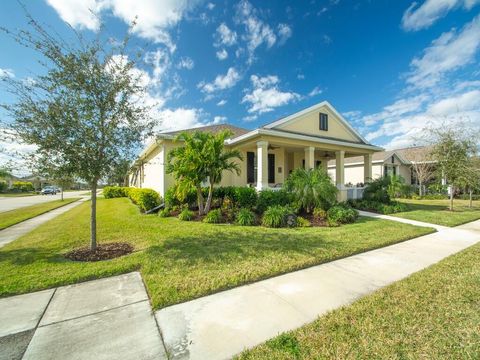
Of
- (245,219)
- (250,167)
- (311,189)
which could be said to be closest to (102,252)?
(245,219)

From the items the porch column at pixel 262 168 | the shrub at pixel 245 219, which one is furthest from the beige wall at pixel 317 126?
the shrub at pixel 245 219

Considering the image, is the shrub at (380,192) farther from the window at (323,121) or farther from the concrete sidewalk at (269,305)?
the concrete sidewalk at (269,305)

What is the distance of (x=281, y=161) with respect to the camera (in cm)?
1504

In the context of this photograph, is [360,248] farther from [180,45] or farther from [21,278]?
[180,45]

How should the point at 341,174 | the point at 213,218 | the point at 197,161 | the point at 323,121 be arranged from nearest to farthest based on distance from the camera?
1. the point at 213,218
2. the point at 197,161
3. the point at 341,174
4. the point at 323,121

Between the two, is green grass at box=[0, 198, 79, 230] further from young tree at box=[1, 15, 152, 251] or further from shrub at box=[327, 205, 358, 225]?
shrub at box=[327, 205, 358, 225]

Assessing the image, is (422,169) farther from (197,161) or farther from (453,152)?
(197,161)

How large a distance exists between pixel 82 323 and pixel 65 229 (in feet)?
22.4

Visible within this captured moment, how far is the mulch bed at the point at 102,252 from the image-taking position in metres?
4.84

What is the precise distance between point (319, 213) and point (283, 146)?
5.28 m

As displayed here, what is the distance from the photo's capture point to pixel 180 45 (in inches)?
384

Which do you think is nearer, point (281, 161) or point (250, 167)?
point (250, 167)

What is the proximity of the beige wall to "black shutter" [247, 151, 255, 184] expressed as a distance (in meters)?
2.78

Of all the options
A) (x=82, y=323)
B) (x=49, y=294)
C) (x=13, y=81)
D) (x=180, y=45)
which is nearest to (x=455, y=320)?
(x=82, y=323)
